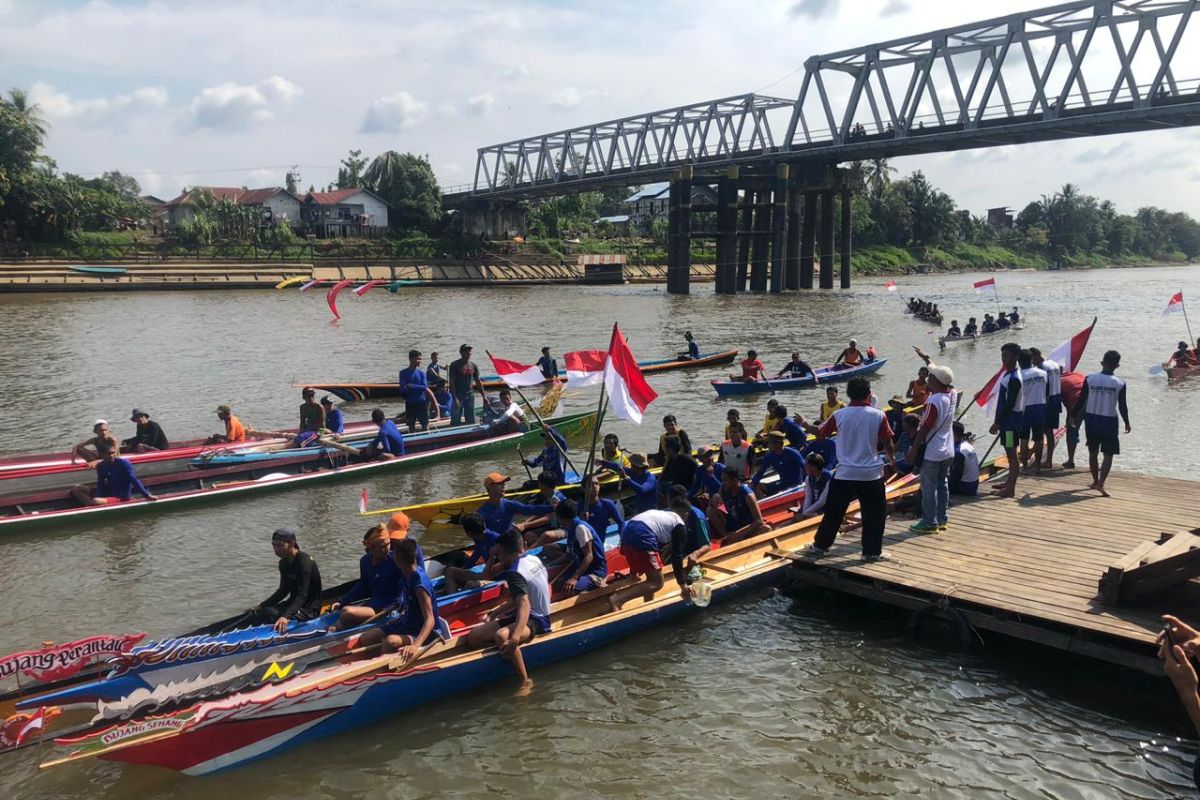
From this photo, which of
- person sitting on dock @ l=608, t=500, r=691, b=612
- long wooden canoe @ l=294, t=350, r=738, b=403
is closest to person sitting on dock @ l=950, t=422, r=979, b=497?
person sitting on dock @ l=608, t=500, r=691, b=612

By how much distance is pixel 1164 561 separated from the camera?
7.48 meters

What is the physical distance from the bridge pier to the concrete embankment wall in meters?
15.9

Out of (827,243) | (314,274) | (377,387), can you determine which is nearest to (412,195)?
(314,274)

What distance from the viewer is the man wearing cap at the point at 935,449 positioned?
9.30 m

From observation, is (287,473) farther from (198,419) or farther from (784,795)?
(784,795)

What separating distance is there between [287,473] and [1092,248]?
161964mm

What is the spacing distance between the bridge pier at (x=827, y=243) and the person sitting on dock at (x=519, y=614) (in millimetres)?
64244

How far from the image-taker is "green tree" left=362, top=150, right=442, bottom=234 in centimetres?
8756

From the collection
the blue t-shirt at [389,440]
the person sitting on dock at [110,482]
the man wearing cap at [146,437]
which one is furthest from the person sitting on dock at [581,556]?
the man wearing cap at [146,437]

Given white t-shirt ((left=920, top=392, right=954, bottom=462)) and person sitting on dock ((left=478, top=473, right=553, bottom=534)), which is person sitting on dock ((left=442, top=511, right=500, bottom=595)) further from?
white t-shirt ((left=920, top=392, right=954, bottom=462))

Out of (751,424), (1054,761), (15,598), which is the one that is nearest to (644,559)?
(1054,761)

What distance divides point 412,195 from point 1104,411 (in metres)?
83.9

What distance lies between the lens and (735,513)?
1081cm

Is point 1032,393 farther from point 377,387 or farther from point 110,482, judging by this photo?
point 377,387
